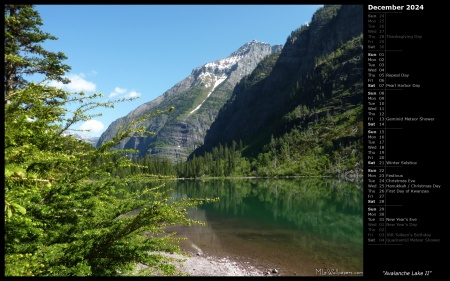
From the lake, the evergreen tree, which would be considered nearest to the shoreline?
the lake

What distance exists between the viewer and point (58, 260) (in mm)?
6320

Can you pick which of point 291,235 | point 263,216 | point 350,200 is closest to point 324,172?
point 350,200

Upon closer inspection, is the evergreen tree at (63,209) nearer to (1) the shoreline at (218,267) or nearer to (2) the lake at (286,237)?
(1) the shoreline at (218,267)

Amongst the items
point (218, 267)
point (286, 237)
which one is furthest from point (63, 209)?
point (286, 237)

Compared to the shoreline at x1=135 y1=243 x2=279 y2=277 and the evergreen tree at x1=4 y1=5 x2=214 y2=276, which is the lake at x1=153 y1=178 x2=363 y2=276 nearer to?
the shoreline at x1=135 y1=243 x2=279 y2=277

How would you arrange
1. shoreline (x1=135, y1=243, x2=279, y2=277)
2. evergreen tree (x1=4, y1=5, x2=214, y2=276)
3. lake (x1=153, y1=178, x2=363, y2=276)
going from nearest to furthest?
evergreen tree (x1=4, y1=5, x2=214, y2=276) < shoreline (x1=135, y1=243, x2=279, y2=277) < lake (x1=153, y1=178, x2=363, y2=276)

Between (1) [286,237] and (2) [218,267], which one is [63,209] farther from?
(1) [286,237]

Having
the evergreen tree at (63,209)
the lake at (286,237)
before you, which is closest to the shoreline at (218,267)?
the lake at (286,237)

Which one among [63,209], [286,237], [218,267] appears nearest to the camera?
[63,209]

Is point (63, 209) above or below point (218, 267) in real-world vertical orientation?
above
